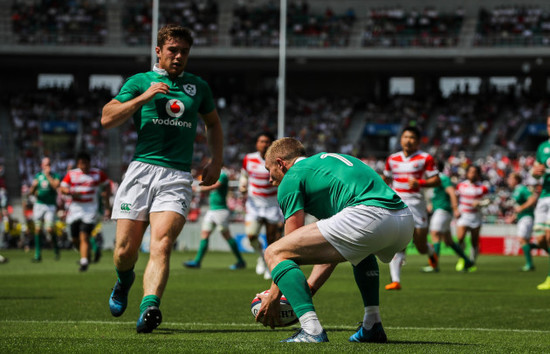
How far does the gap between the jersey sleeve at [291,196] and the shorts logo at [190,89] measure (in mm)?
1998

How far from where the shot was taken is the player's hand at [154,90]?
22.5 ft

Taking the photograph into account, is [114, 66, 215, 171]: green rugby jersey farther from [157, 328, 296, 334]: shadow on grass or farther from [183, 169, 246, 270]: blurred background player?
[183, 169, 246, 270]: blurred background player

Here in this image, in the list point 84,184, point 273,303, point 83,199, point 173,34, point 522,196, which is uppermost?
point 173,34

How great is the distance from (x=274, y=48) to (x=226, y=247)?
62.2 feet

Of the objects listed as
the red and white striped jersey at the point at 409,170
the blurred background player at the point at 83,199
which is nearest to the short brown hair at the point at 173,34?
the red and white striped jersey at the point at 409,170

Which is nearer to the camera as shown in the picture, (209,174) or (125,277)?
(125,277)

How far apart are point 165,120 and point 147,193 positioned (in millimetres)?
Result: 656

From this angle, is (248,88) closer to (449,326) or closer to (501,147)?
(501,147)

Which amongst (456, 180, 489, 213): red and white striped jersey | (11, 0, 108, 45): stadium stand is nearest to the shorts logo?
(456, 180, 489, 213): red and white striped jersey

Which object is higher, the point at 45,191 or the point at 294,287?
the point at 294,287

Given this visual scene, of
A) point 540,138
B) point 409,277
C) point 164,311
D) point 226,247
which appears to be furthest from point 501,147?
point 164,311

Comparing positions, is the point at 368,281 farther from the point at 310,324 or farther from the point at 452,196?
the point at 452,196

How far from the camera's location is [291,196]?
576 cm

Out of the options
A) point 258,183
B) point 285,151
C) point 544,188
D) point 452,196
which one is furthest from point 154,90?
point 452,196
